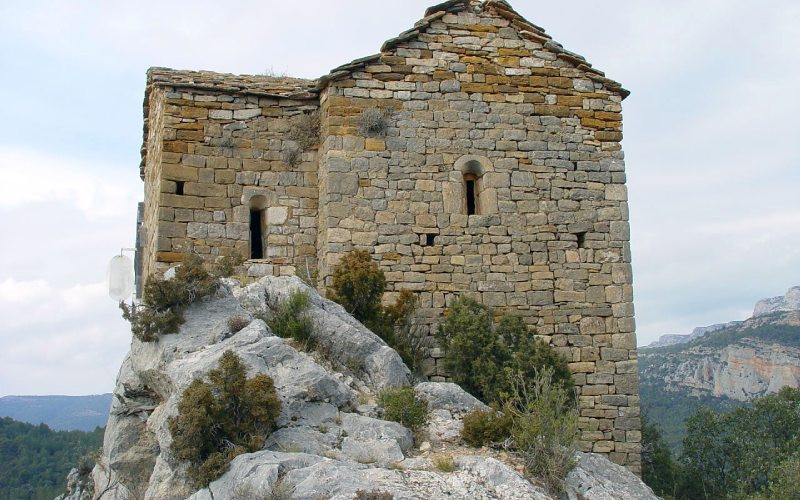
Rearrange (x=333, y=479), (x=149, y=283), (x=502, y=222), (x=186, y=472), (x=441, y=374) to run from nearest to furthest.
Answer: (x=333, y=479) < (x=186, y=472) < (x=149, y=283) < (x=441, y=374) < (x=502, y=222)

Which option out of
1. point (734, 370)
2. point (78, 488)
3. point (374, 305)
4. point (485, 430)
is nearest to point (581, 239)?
point (374, 305)

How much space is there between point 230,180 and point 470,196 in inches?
138

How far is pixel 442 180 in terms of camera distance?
12305mm

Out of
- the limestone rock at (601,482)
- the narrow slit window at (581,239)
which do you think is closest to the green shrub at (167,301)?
the limestone rock at (601,482)

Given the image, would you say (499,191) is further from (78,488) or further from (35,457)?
(35,457)

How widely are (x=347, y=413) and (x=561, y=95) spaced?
6738mm

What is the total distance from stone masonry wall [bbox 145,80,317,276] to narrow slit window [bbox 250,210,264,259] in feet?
0.60

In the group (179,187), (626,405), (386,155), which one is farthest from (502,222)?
(179,187)

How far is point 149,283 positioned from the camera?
30.6 feet

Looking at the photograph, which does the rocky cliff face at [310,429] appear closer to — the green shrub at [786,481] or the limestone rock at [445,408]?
the limestone rock at [445,408]

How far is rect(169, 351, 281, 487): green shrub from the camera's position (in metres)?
7.19

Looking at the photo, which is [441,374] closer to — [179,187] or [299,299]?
[299,299]

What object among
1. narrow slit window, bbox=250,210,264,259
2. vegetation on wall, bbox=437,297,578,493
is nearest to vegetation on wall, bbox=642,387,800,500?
vegetation on wall, bbox=437,297,578,493

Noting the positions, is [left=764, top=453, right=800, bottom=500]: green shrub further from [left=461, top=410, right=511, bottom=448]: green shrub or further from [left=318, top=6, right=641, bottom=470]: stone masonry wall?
[left=461, top=410, right=511, bottom=448]: green shrub
